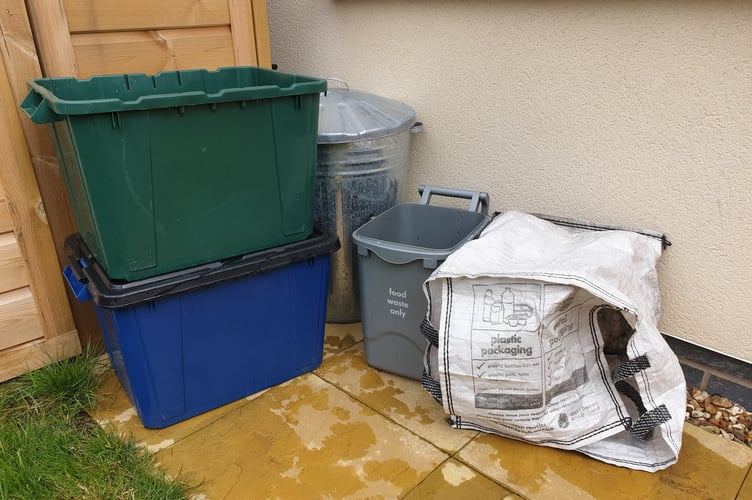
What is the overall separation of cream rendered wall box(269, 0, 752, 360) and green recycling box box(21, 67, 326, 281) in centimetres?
76

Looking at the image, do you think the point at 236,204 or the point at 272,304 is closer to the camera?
the point at 236,204

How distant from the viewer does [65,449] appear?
5.62 ft

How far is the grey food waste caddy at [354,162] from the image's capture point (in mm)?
2148

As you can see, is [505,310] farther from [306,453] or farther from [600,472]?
[306,453]

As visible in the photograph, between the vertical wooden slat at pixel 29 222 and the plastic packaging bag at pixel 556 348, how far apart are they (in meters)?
1.47

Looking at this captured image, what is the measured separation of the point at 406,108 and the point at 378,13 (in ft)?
1.62

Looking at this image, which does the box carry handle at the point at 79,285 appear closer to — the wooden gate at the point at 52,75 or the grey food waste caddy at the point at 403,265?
the wooden gate at the point at 52,75

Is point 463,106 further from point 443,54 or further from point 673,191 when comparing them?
point 673,191

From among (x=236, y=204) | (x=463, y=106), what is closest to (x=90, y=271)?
(x=236, y=204)

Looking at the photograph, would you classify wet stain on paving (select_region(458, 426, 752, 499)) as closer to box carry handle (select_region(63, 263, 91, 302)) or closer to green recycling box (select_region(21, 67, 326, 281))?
green recycling box (select_region(21, 67, 326, 281))

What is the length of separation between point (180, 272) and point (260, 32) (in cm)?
118

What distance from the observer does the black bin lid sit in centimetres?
161

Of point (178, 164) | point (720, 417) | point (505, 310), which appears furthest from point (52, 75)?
point (720, 417)

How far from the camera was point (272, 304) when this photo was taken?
6.41ft
